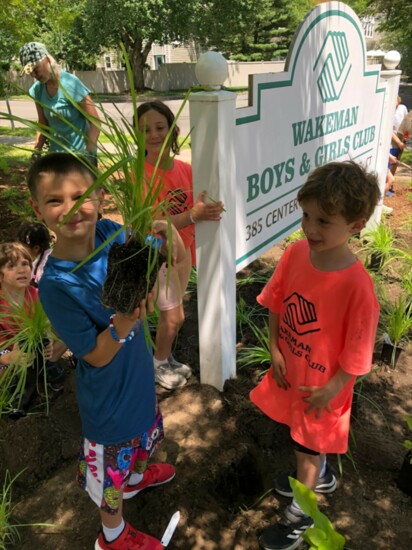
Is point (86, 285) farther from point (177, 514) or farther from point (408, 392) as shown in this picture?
point (408, 392)

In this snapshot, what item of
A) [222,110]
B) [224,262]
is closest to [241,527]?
[224,262]

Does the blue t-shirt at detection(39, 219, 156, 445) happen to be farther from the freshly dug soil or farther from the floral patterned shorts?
the freshly dug soil

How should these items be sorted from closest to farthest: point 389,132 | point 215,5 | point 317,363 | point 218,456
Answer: point 317,363 < point 218,456 < point 389,132 < point 215,5

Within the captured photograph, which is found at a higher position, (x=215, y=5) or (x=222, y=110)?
(x=215, y=5)

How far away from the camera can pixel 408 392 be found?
2678 mm

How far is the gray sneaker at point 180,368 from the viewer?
2.72 m

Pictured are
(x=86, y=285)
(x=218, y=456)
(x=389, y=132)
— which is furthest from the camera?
(x=389, y=132)

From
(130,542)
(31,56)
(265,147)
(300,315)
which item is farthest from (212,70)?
(31,56)

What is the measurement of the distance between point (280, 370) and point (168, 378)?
1.01m

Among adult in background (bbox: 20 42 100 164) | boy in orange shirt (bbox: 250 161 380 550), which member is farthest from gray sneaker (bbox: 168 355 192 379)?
adult in background (bbox: 20 42 100 164)

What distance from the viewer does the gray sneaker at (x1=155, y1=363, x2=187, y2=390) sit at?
2646mm

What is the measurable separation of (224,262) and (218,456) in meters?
1.00

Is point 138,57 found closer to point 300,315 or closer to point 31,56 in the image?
point 31,56

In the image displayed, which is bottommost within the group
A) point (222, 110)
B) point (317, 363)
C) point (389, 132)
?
point (317, 363)
